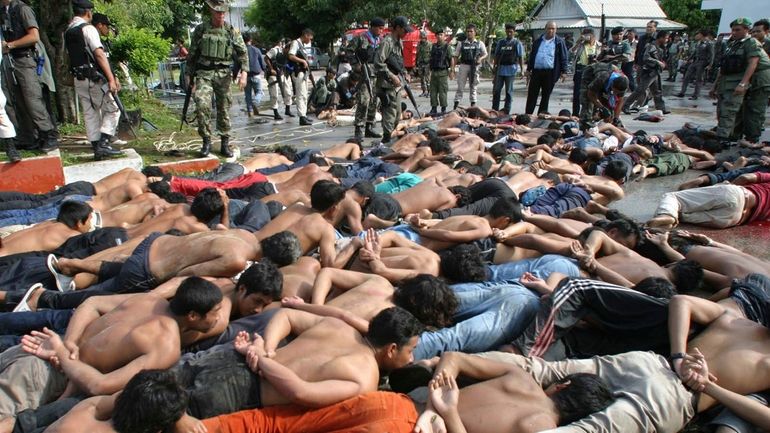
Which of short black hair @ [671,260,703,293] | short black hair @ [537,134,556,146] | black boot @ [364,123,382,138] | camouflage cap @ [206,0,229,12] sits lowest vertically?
black boot @ [364,123,382,138]

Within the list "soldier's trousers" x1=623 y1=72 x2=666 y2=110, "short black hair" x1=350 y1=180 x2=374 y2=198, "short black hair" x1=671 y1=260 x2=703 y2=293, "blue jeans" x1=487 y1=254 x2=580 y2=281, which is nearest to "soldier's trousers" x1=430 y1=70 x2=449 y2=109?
"soldier's trousers" x1=623 y1=72 x2=666 y2=110

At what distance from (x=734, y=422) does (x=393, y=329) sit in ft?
5.05

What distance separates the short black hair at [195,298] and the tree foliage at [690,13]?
38028 mm

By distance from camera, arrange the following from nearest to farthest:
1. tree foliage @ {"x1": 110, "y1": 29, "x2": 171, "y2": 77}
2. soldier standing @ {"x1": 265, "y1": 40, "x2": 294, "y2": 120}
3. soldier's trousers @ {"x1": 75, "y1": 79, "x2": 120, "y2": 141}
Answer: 1. soldier's trousers @ {"x1": 75, "y1": 79, "x2": 120, "y2": 141}
2. tree foliage @ {"x1": 110, "y1": 29, "x2": 171, "y2": 77}
3. soldier standing @ {"x1": 265, "y1": 40, "x2": 294, "y2": 120}

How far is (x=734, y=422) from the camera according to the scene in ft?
8.07

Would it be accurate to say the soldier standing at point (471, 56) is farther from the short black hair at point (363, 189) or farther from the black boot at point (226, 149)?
the short black hair at point (363, 189)

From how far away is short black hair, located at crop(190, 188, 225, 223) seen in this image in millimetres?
4098

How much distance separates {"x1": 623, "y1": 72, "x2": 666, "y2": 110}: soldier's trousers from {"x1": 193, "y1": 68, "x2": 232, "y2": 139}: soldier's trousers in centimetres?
756

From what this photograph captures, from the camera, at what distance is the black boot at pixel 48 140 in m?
6.35

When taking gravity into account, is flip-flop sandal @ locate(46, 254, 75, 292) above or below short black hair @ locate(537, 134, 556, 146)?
below

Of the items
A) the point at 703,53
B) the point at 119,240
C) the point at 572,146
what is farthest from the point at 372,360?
the point at 703,53

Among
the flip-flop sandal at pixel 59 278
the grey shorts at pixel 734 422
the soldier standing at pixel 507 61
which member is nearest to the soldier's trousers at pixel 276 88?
the soldier standing at pixel 507 61

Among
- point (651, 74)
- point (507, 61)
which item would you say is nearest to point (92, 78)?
point (507, 61)

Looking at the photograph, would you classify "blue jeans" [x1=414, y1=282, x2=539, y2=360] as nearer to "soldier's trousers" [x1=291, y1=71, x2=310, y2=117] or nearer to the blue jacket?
the blue jacket
